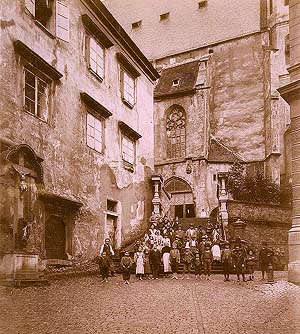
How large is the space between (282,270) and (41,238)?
2.78 m

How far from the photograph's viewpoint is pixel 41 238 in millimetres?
3689

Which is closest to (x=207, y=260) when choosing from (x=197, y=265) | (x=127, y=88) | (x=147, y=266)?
(x=197, y=265)

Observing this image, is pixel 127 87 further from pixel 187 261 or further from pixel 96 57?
pixel 187 261

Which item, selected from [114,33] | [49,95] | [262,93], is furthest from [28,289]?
[262,93]

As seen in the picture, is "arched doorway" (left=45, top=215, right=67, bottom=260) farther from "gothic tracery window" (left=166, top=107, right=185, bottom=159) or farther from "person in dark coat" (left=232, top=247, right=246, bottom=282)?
"gothic tracery window" (left=166, top=107, right=185, bottom=159)

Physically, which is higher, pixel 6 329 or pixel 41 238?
pixel 41 238

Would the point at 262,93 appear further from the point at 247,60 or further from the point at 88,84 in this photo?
the point at 88,84

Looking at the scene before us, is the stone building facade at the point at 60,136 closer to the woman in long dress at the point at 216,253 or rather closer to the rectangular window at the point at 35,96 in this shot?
the rectangular window at the point at 35,96

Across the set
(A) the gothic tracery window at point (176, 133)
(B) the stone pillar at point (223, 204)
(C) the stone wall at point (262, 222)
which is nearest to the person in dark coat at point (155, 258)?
(C) the stone wall at point (262, 222)

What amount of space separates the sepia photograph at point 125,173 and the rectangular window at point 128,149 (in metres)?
0.03

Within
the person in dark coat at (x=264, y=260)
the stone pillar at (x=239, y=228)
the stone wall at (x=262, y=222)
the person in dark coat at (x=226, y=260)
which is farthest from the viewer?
the stone pillar at (x=239, y=228)

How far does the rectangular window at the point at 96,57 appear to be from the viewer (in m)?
5.27

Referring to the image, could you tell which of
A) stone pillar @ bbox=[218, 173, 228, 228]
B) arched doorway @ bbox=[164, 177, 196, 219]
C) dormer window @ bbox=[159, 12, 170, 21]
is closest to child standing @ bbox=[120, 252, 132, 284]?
dormer window @ bbox=[159, 12, 170, 21]

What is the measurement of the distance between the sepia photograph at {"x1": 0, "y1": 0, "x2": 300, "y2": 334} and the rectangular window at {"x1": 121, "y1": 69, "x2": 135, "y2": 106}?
0.12 ft
